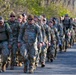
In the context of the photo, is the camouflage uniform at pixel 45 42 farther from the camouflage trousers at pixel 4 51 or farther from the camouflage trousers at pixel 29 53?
the camouflage trousers at pixel 4 51

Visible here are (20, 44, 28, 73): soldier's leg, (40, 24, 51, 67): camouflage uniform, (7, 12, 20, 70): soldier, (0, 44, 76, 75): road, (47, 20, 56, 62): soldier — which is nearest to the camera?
(20, 44, 28, 73): soldier's leg

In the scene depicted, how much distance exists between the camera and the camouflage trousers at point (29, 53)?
Result: 16.8 meters

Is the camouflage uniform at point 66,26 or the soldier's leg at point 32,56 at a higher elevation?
the camouflage uniform at point 66,26

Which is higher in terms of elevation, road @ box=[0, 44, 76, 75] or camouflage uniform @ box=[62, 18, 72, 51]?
camouflage uniform @ box=[62, 18, 72, 51]

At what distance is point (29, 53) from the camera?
16953 mm

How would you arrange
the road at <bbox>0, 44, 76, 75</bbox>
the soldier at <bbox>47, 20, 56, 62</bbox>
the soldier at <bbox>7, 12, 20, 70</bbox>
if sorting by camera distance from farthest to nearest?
the soldier at <bbox>47, 20, 56, 62</bbox> → the soldier at <bbox>7, 12, 20, 70</bbox> → the road at <bbox>0, 44, 76, 75</bbox>

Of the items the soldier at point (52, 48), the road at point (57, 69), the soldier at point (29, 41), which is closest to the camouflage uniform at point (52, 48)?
the soldier at point (52, 48)

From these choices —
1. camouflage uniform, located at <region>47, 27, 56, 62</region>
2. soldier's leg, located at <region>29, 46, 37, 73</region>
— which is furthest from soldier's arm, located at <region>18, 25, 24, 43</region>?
camouflage uniform, located at <region>47, 27, 56, 62</region>

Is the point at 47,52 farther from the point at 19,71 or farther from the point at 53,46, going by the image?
the point at 19,71

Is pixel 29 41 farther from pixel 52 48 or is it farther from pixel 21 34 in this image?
pixel 52 48

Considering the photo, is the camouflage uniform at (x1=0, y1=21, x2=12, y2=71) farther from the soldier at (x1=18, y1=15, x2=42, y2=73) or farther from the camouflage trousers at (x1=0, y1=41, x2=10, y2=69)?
the soldier at (x1=18, y1=15, x2=42, y2=73)

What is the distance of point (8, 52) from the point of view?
1702 centimetres

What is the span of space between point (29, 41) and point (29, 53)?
414 mm

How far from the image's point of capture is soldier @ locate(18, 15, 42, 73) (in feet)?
55.3
